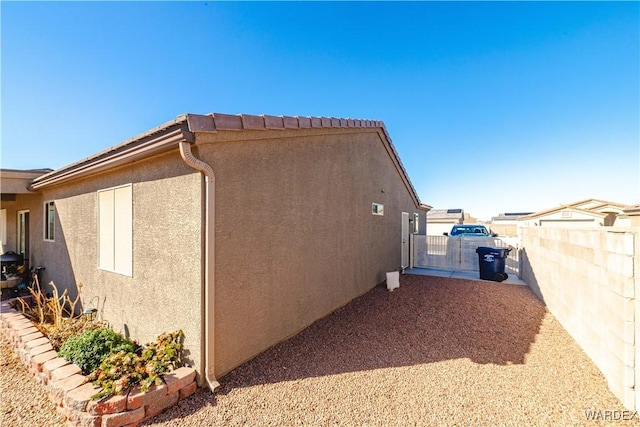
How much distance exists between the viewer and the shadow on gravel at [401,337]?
4.12m

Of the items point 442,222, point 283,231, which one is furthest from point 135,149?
point 442,222

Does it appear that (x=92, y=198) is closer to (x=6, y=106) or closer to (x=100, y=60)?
(x=6, y=106)

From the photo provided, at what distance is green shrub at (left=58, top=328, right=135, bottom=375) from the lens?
3.90m

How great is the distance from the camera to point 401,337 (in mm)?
5328

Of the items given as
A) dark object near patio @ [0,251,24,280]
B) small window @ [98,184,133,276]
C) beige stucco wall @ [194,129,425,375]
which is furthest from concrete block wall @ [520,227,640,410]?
dark object near patio @ [0,251,24,280]

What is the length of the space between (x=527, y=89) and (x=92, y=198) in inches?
596

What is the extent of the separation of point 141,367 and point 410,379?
3849 millimetres

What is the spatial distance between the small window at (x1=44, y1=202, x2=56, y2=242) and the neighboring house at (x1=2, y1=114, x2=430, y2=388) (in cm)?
31

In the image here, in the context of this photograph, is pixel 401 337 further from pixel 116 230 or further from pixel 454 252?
pixel 454 252

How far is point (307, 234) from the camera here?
18.5 ft

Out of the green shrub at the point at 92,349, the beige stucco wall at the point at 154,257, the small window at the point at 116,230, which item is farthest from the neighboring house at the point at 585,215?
the green shrub at the point at 92,349

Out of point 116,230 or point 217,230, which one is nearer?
point 217,230

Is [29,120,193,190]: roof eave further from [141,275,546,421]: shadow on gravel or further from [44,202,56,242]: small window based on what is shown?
[141,275,546,421]: shadow on gravel

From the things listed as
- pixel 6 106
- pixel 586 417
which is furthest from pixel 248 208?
pixel 6 106
